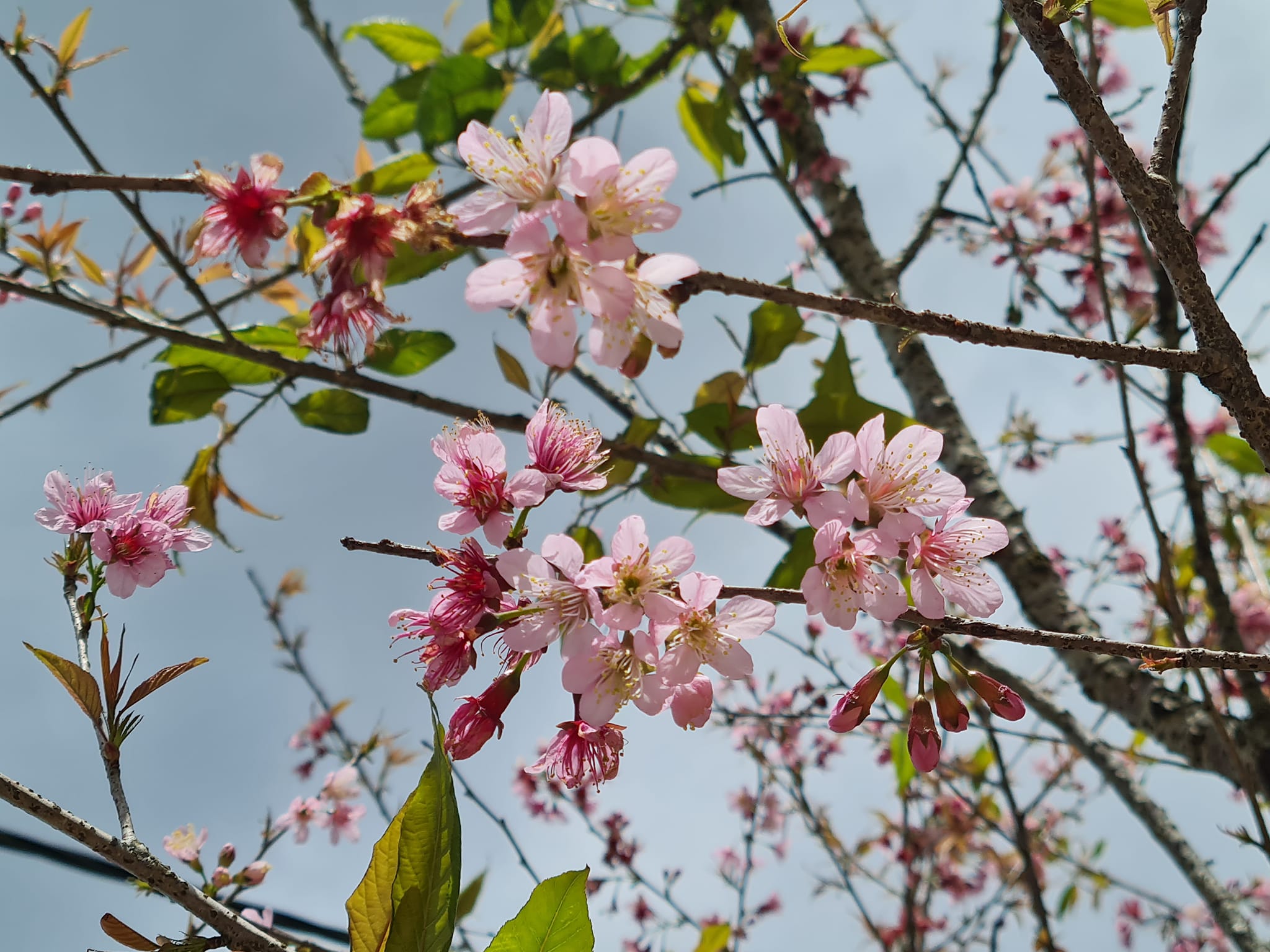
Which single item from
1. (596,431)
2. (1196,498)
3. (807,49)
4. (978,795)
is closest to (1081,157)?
(1196,498)

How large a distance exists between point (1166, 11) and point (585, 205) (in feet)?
1.15

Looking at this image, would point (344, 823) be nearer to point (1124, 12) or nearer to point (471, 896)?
point (471, 896)

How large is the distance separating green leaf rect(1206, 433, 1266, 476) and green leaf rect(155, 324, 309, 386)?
173cm

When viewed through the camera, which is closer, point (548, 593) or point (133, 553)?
point (548, 593)

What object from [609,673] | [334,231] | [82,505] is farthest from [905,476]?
[82,505]

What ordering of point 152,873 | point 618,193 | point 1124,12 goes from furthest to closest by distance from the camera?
1. point 1124,12
2. point 618,193
3. point 152,873

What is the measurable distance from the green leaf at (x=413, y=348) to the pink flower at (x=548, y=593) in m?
0.55

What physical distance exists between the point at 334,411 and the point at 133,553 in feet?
1.29

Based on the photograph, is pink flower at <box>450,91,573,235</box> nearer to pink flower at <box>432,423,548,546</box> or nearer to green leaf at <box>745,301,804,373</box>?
pink flower at <box>432,423,548,546</box>

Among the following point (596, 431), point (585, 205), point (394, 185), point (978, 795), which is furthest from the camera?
point (978, 795)

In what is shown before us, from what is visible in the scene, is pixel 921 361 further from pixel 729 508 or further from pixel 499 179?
pixel 499 179

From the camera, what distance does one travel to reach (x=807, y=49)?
5.48 ft

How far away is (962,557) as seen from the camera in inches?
24.1

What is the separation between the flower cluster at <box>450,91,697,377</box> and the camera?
54cm
